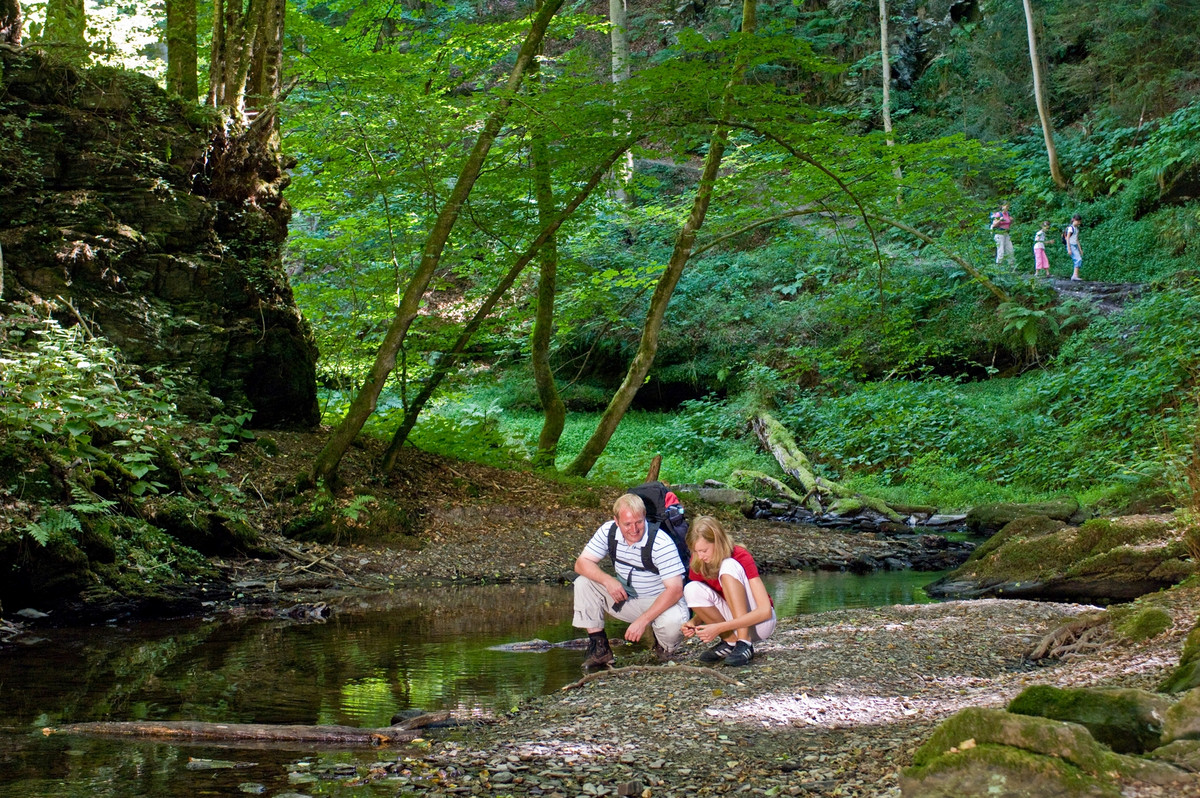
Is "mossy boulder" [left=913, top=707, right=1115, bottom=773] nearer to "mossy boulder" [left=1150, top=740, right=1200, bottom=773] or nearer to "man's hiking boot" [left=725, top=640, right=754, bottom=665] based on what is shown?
"mossy boulder" [left=1150, top=740, right=1200, bottom=773]

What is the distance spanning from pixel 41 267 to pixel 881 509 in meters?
12.5

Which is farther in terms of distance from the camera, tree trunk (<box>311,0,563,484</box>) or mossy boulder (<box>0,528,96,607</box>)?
tree trunk (<box>311,0,563,484</box>)

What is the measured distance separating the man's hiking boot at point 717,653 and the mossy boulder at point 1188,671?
102 inches

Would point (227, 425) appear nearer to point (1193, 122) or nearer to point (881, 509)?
point (881, 509)

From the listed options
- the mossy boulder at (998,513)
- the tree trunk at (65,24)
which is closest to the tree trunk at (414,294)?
the tree trunk at (65,24)

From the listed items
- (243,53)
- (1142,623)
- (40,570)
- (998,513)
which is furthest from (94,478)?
(998,513)

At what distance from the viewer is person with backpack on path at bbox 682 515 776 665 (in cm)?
554

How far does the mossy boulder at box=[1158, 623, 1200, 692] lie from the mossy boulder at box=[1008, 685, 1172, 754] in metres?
0.44

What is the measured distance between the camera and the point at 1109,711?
9.65 ft

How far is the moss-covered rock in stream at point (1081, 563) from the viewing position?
7.45 meters

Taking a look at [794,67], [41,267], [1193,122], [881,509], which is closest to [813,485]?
[881,509]

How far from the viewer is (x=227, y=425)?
10.5 meters

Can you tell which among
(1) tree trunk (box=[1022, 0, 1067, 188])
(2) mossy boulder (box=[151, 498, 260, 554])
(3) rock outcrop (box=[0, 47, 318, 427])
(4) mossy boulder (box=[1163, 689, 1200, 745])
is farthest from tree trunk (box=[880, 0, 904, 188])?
(4) mossy boulder (box=[1163, 689, 1200, 745])

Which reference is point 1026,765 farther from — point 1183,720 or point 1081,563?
point 1081,563
